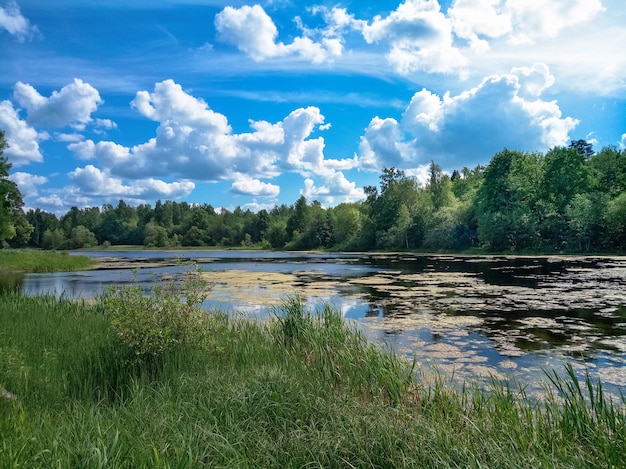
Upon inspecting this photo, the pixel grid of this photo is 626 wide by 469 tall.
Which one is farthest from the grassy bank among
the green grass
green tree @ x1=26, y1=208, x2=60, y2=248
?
green tree @ x1=26, y1=208, x2=60, y2=248

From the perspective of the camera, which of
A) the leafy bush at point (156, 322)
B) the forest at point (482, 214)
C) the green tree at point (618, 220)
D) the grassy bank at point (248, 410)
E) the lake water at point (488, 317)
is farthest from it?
the forest at point (482, 214)

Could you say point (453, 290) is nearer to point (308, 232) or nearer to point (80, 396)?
point (80, 396)

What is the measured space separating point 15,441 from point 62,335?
521 centimetres

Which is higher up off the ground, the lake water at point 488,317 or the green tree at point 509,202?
the green tree at point 509,202

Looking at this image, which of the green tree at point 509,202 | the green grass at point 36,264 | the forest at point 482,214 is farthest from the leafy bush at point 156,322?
the green tree at point 509,202

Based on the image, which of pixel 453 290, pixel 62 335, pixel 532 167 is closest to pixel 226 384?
pixel 62 335

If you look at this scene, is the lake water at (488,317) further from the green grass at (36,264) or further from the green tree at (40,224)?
the green tree at (40,224)

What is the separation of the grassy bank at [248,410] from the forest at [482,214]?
1697 inches

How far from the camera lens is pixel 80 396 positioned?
17.7 feet

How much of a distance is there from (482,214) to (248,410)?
176 feet

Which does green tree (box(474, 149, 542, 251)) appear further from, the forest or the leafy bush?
the leafy bush

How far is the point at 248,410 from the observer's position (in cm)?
460

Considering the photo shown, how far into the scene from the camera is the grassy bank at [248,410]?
3.56 m

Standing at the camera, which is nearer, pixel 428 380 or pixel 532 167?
pixel 428 380
